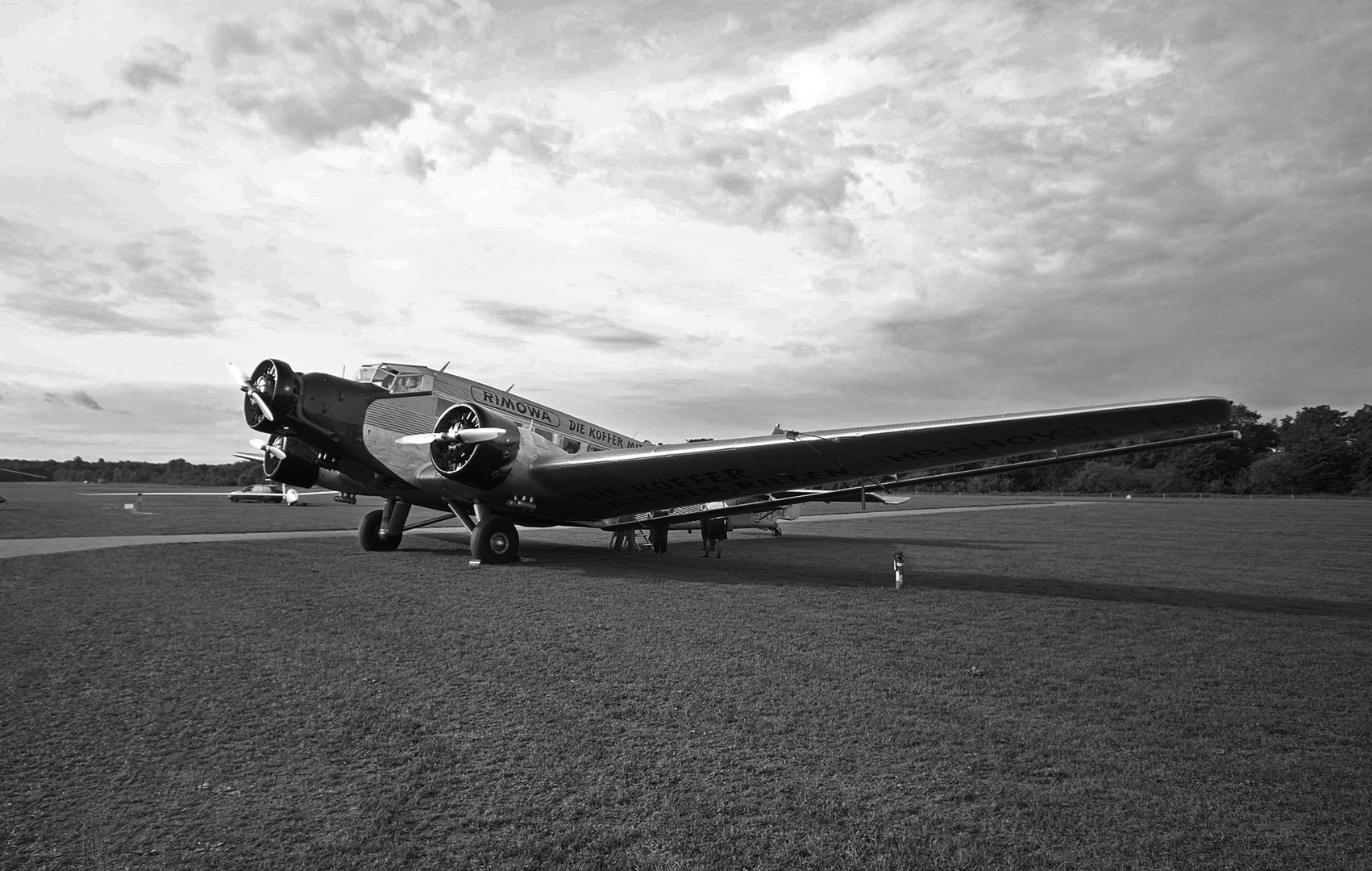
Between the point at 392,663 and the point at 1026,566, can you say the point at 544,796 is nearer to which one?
the point at 392,663

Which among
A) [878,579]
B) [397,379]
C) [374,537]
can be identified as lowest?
[878,579]

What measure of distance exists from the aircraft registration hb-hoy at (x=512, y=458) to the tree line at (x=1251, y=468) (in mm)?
75393

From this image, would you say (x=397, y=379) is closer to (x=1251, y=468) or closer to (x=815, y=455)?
(x=815, y=455)

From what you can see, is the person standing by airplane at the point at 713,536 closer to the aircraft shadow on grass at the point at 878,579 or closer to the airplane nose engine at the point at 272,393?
the aircraft shadow on grass at the point at 878,579

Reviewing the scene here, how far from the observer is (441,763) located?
497 cm

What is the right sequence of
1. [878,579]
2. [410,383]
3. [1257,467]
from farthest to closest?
[1257,467]
[410,383]
[878,579]

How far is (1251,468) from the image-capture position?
3885 inches

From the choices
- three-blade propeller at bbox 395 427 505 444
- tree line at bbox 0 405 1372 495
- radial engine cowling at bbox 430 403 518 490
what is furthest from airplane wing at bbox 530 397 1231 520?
tree line at bbox 0 405 1372 495

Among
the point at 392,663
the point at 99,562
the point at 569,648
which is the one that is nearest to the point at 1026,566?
the point at 569,648

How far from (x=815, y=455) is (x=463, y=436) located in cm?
716

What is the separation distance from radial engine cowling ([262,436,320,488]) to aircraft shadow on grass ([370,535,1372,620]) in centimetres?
316

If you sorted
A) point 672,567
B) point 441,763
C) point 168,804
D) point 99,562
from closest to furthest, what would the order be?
1. point 168,804
2. point 441,763
3. point 99,562
4. point 672,567

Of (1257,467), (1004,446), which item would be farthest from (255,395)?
(1257,467)

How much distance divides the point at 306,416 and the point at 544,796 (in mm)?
13465
